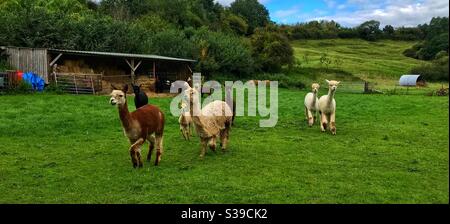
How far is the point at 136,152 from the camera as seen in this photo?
9.05 m

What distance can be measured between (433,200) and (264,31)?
52490 mm

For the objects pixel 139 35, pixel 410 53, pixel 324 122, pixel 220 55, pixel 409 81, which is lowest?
pixel 324 122

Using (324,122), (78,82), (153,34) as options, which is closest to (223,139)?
(324,122)

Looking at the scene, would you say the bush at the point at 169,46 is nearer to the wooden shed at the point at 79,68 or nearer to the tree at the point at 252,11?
the wooden shed at the point at 79,68

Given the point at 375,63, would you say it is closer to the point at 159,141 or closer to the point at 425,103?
the point at 425,103

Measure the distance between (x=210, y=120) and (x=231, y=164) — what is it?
1442mm

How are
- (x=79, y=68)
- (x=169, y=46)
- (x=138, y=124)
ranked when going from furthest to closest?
(x=169, y=46), (x=79, y=68), (x=138, y=124)

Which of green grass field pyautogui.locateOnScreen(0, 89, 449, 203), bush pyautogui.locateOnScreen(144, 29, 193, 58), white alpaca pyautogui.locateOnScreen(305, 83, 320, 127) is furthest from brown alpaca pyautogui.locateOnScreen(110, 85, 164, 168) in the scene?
bush pyautogui.locateOnScreen(144, 29, 193, 58)

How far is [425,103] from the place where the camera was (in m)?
25.0

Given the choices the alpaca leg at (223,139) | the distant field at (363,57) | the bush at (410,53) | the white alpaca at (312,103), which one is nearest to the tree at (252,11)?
the distant field at (363,57)

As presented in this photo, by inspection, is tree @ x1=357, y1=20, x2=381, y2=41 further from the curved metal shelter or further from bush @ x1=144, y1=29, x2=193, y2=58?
bush @ x1=144, y1=29, x2=193, y2=58

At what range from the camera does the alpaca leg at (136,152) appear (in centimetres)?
877

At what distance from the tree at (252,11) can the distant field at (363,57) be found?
8.87m

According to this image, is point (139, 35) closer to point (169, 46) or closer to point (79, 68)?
point (169, 46)
